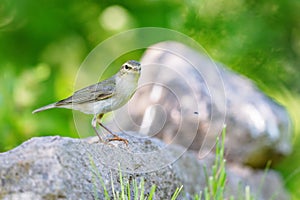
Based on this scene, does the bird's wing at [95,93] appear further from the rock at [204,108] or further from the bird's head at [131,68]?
the rock at [204,108]

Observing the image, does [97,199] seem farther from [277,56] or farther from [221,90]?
[277,56]

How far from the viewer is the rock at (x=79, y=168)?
1890 millimetres

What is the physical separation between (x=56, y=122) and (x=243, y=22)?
4.27 feet

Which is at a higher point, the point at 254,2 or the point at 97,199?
the point at 254,2

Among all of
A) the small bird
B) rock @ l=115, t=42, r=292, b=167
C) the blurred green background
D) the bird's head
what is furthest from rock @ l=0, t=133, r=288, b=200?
the blurred green background

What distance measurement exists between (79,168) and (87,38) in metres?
2.38

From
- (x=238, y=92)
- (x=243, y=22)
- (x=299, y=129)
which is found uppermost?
(x=243, y=22)

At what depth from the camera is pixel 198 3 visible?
4.35 meters

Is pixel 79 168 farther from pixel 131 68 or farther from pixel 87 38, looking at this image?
pixel 87 38

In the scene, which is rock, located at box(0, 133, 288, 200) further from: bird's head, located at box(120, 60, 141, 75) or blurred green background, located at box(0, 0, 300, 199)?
blurred green background, located at box(0, 0, 300, 199)

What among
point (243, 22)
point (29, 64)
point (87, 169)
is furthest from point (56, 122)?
point (87, 169)

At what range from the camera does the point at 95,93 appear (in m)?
2.34

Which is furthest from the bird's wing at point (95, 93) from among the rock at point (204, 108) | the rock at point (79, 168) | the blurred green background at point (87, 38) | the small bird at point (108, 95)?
the blurred green background at point (87, 38)

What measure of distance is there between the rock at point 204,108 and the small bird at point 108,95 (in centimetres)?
53
